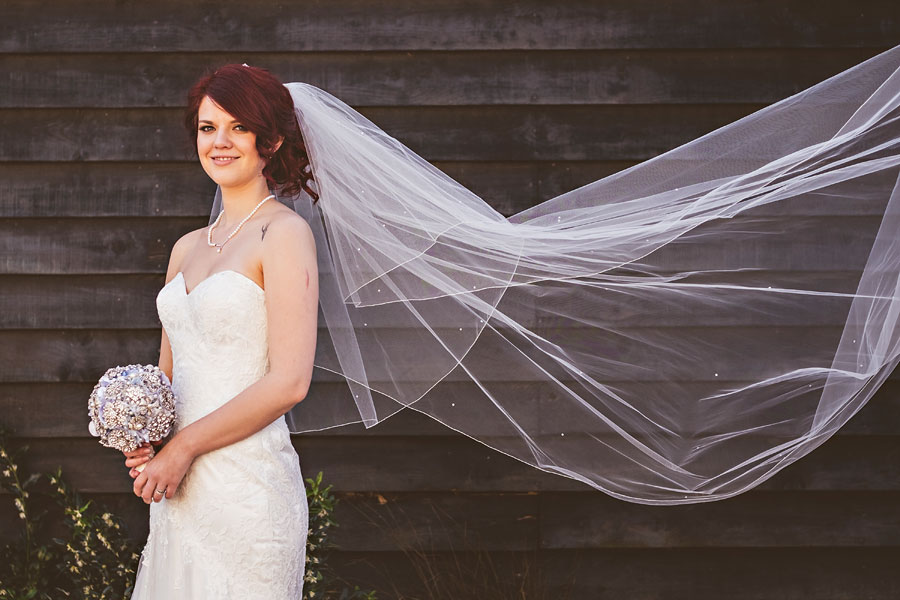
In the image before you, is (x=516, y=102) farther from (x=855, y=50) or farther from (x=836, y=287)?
(x=836, y=287)

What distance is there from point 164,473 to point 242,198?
693 millimetres

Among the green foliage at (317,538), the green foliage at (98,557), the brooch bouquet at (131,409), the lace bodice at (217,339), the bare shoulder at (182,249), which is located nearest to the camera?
the brooch bouquet at (131,409)

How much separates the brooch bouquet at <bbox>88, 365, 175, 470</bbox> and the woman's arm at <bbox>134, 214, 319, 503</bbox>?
6cm

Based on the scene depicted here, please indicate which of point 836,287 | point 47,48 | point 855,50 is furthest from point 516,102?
point 47,48

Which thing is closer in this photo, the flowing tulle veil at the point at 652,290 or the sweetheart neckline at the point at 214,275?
the sweetheart neckline at the point at 214,275

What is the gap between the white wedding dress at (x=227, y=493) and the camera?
7.07 feet

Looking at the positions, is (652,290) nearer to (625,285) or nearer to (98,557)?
(625,285)

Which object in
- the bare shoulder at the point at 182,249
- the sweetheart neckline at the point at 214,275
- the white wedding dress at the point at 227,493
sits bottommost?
the white wedding dress at the point at 227,493

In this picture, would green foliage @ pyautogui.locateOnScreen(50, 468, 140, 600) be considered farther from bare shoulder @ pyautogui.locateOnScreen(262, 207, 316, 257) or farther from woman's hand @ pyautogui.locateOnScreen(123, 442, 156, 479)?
bare shoulder @ pyautogui.locateOnScreen(262, 207, 316, 257)

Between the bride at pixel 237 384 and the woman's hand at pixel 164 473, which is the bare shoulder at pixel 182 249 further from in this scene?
the woman's hand at pixel 164 473

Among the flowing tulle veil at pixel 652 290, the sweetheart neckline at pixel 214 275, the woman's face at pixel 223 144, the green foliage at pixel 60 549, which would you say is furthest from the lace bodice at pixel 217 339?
the green foliage at pixel 60 549

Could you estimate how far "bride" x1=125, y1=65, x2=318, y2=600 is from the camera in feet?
6.98

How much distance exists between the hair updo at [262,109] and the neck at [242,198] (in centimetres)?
8

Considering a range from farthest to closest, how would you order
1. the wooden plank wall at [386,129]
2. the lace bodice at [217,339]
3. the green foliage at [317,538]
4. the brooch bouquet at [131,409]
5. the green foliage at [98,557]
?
1. the wooden plank wall at [386,129]
2. the green foliage at [98,557]
3. the green foliage at [317,538]
4. the lace bodice at [217,339]
5. the brooch bouquet at [131,409]
